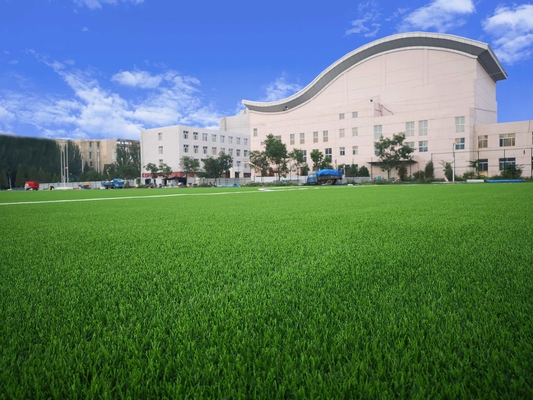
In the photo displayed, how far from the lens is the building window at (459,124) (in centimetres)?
4271

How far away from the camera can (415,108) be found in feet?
152

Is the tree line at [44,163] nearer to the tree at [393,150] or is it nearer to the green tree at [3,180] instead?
the green tree at [3,180]

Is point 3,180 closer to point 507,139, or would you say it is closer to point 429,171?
point 429,171

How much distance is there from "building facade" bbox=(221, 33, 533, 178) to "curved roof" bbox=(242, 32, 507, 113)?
13 cm

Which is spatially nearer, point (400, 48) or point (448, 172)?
point (448, 172)

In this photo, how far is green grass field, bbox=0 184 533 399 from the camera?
92 cm

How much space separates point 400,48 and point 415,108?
967 cm

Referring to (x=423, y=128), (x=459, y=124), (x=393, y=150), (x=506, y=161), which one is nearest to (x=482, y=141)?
(x=459, y=124)

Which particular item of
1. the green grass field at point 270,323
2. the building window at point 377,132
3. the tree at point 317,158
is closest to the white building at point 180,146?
the tree at point 317,158

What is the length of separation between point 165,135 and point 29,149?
40.1 metres

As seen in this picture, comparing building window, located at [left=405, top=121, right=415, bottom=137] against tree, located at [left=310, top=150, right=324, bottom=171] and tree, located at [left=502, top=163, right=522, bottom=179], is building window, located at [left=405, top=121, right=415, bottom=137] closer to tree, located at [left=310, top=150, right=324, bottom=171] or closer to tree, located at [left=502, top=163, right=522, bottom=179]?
tree, located at [left=310, top=150, right=324, bottom=171]

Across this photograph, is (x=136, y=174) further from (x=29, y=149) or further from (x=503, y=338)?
(x=503, y=338)

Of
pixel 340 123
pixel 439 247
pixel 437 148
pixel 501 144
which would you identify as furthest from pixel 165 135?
pixel 439 247

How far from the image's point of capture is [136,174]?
221 feet
